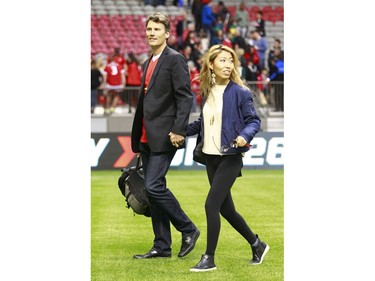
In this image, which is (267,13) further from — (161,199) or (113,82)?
(161,199)

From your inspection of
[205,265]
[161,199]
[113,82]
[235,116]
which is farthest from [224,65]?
[113,82]

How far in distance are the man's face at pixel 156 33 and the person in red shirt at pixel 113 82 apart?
16512 millimetres

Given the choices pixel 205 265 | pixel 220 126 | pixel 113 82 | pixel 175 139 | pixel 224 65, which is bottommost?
pixel 205 265

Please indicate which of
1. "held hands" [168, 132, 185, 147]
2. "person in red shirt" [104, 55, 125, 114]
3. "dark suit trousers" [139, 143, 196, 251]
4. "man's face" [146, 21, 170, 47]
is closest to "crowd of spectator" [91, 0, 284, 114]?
"person in red shirt" [104, 55, 125, 114]

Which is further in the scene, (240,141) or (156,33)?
(156,33)

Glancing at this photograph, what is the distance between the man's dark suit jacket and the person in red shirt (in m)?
16.4

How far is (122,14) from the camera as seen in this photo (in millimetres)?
33062

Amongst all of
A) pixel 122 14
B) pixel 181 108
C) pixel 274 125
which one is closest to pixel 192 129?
pixel 181 108

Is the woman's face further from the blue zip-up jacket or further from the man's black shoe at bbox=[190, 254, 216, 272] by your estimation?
the man's black shoe at bbox=[190, 254, 216, 272]

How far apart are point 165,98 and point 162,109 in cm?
10

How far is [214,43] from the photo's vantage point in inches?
1136
